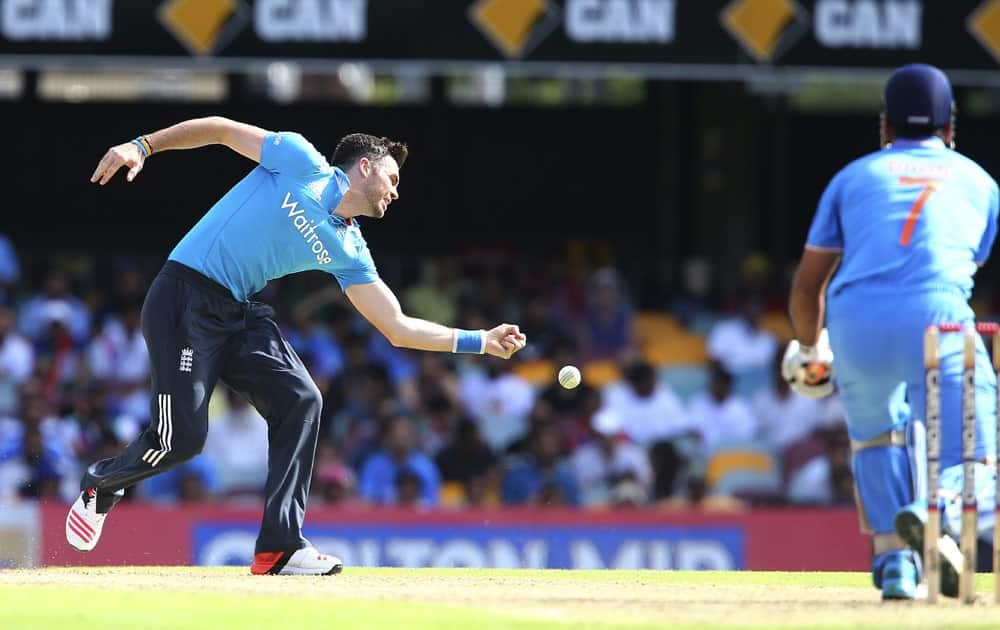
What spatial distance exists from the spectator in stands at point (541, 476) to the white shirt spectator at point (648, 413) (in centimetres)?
105

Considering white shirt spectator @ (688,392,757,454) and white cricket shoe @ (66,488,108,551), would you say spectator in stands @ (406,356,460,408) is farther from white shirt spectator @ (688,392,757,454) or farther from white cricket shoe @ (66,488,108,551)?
white cricket shoe @ (66,488,108,551)

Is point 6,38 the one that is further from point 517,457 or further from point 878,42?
point 878,42

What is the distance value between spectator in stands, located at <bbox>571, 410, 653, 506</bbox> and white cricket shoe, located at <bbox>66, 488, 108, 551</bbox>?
22.7 feet

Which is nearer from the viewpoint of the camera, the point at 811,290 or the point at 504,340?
the point at 811,290

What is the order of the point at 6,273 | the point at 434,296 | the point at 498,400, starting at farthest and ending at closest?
the point at 434,296 < the point at 6,273 < the point at 498,400

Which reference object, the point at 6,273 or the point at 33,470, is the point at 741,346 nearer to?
the point at 33,470

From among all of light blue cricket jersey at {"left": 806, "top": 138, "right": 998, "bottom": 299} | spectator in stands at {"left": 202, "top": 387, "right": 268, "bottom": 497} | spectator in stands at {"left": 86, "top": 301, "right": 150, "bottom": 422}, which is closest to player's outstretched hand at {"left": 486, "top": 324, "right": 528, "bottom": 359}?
light blue cricket jersey at {"left": 806, "top": 138, "right": 998, "bottom": 299}

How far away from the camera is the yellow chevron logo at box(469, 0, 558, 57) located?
48.1 feet

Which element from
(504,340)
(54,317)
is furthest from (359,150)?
(54,317)

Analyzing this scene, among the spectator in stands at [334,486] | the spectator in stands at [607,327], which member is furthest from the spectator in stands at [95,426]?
the spectator in stands at [607,327]

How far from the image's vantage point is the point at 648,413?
15.1 metres

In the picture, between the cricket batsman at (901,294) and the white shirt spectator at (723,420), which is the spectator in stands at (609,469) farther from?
the cricket batsman at (901,294)

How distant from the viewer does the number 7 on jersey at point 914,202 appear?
20.4ft

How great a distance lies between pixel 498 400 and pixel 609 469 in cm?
147
